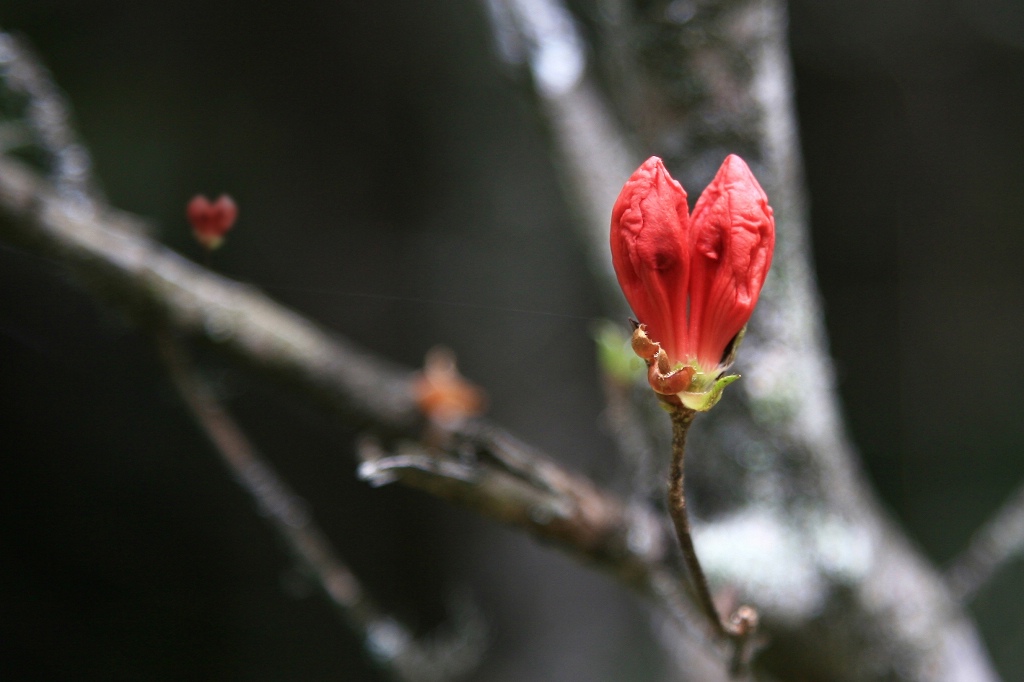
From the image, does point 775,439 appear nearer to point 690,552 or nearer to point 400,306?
point 690,552

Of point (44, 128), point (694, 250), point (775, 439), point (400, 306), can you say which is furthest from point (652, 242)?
point (400, 306)

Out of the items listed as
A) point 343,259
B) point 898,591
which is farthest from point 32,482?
point 898,591

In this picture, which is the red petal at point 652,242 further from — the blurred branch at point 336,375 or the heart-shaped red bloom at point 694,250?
the blurred branch at point 336,375

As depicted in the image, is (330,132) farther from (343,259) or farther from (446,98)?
(446,98)

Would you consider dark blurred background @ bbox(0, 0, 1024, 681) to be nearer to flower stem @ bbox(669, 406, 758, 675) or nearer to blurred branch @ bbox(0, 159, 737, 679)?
blurred branch @ bbox(0, 159, 737, 679)

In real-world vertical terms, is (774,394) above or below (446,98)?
Result: below

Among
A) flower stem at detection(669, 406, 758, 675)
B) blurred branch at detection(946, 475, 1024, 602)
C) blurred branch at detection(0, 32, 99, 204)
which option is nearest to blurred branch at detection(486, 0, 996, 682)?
blurred branch at detection(946, 475, 1024, 602)
